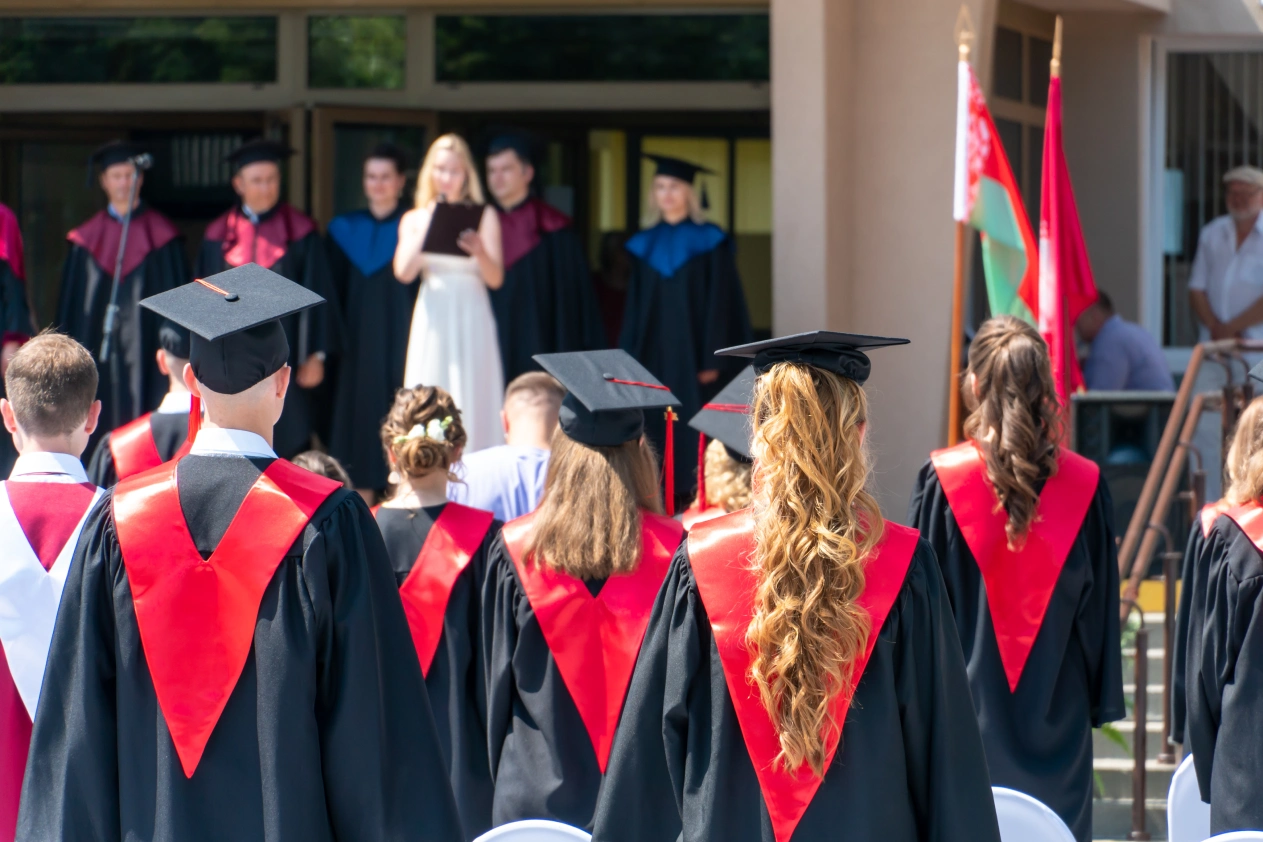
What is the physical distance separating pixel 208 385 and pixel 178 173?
707cm

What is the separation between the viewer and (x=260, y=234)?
7047mm

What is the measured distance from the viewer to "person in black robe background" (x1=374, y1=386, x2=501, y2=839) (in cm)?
393

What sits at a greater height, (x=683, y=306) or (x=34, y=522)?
(x=683, y=306)

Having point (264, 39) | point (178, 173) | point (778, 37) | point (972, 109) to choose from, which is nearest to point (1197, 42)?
point (778, 37)

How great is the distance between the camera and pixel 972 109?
5820 mm

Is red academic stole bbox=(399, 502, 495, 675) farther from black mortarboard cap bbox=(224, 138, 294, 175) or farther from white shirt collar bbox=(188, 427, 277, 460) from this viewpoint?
black mortarboard cap bbox=(224, 138, 294, 175)

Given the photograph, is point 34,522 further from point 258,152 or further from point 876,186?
point 876,186

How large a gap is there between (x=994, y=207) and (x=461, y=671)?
2978 mm

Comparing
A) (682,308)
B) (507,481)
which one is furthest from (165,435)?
(682,308)

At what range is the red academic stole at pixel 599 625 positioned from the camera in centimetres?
356

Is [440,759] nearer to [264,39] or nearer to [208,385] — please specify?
[208,385]

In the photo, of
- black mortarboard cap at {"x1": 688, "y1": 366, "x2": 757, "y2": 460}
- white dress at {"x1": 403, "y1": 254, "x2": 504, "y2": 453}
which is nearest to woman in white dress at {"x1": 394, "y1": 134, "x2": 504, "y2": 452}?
white dress at {"x1": 403, "y1": 254, "x2": 504, "y2": 453}

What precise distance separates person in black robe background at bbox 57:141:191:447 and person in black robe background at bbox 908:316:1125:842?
14.0 feet

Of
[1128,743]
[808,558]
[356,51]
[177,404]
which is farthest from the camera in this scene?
[356,51]
